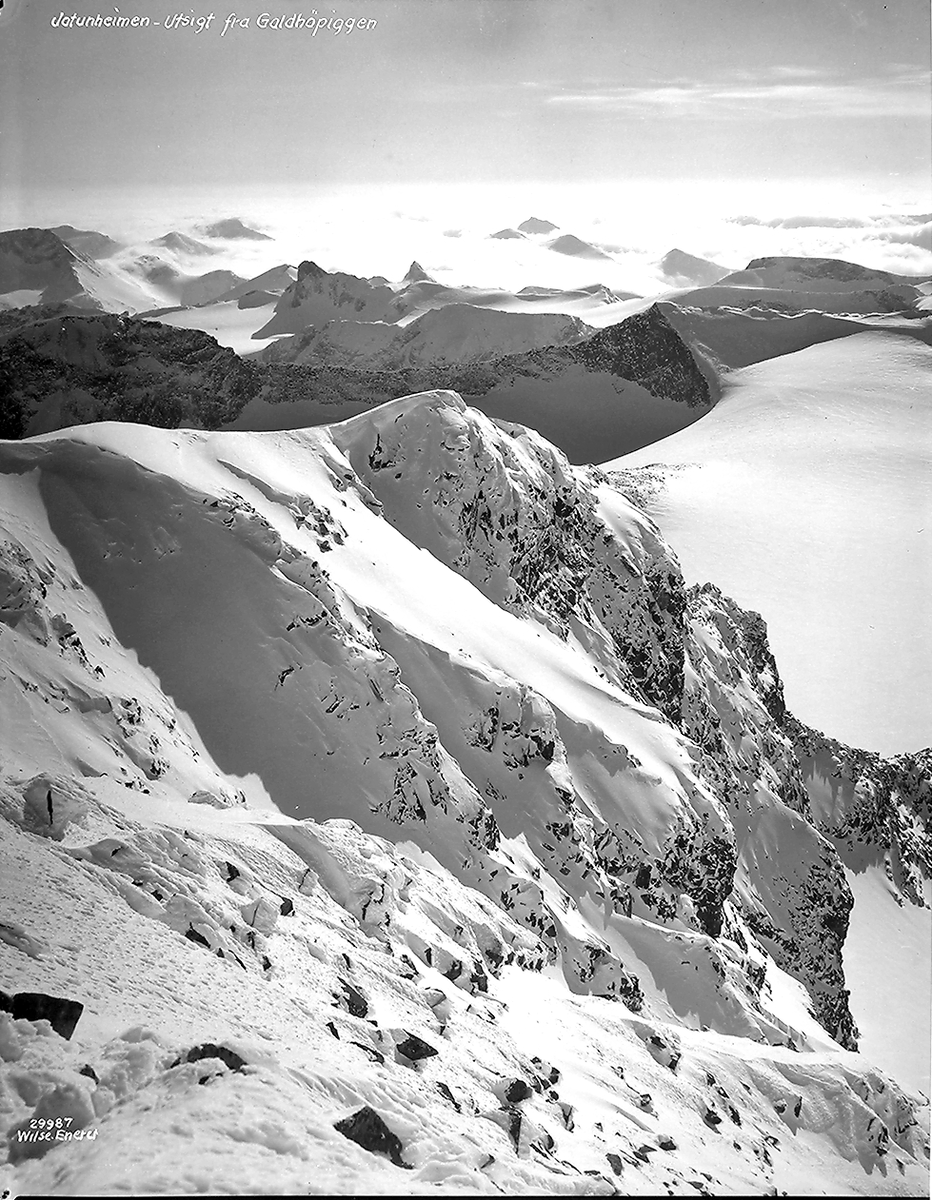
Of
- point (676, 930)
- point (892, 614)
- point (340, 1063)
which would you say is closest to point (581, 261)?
point (892, 614)

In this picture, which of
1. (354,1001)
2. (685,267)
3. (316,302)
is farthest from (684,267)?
(354,1001)

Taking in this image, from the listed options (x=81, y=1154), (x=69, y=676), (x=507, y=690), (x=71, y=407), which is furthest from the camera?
(x=71, y=407)

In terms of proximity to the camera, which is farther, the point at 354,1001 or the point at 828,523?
the point at 828,523

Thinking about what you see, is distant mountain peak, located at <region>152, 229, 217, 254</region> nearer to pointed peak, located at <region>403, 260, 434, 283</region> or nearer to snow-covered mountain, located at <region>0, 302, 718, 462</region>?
snow-covered mountain, located at <region>0, 302, 718, 462</region>

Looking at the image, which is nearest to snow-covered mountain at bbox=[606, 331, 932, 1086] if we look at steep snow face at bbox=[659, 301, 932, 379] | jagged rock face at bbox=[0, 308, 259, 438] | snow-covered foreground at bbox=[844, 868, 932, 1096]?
snow-covered foreground at bbox=[844, 868, 932, 1096]

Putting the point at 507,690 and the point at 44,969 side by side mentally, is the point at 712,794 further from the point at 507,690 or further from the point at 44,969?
the point at 44,969

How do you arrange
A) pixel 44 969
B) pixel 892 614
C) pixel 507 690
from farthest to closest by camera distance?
pixel 892 614, pixel 507 690, pixel 44 969

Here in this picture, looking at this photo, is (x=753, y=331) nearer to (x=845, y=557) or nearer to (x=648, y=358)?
(x=648, y=358)
